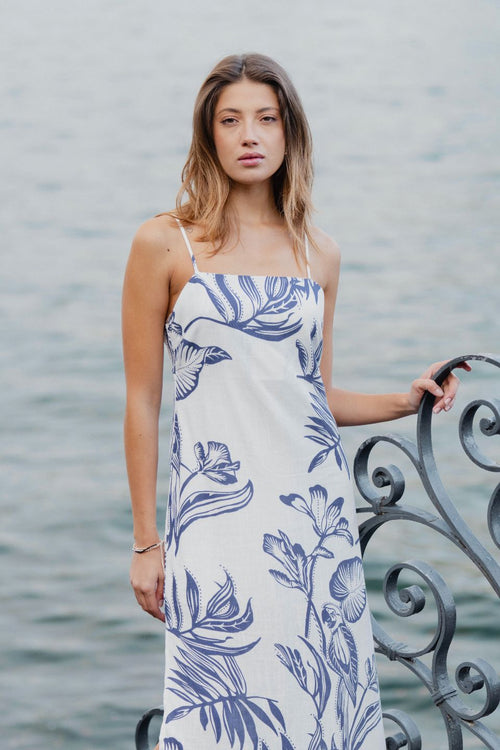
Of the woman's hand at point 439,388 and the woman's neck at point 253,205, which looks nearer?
the woman's hand at point 439,388

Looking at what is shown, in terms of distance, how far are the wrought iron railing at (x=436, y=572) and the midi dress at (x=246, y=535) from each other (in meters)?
0.11

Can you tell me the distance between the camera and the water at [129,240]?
4.91 meters

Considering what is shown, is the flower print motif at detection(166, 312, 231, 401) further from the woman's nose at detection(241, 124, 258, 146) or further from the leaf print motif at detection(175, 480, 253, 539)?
the woman's nose at detection(241, 124, 258, 146)

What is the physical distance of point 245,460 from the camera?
199cm

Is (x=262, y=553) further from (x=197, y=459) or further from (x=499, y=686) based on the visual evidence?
(x=499, y=686)

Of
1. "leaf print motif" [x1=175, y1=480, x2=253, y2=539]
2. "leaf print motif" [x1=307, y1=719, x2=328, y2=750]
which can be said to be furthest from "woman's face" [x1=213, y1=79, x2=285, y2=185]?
"leaf print motif" [x1=307, y1=719, x2=328, y2=750]

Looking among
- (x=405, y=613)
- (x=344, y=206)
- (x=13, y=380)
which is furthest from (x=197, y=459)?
(x=344, y=206)

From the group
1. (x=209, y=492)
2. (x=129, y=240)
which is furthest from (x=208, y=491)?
(x=129, y=240)

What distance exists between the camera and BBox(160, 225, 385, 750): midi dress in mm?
1977

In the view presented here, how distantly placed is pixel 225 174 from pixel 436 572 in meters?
0.75

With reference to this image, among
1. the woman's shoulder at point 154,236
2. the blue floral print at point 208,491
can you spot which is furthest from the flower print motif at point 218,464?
the woman's shoulder at point 154,236

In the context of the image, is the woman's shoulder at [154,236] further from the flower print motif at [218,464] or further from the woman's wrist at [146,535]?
the woman's wrist at [146,535]

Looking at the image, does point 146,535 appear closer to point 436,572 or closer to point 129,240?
point 436,572

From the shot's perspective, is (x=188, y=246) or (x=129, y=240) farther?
(x=129, y=240)
